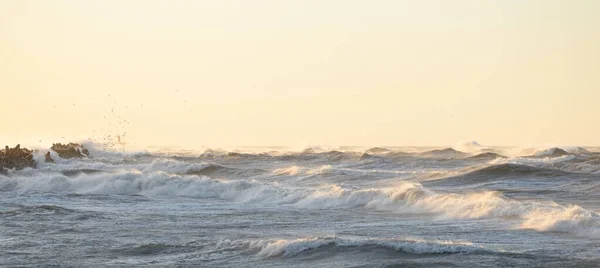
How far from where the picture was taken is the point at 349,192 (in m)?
29.7

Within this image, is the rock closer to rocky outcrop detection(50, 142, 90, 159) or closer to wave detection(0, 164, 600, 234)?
rocky outcrop detection(50, 142, 90, 159)

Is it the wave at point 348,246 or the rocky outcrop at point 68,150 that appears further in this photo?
the rocky outcrop at point 68,150

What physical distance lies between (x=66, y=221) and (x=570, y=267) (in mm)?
13165

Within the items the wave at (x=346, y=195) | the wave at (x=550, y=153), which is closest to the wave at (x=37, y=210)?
the wave at (x=346, y=195)

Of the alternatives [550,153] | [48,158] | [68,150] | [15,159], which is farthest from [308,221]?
[550,153]

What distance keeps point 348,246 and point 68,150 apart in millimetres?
49771

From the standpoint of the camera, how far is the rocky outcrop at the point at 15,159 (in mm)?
45634

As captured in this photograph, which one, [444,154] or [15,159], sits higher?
[444,154]

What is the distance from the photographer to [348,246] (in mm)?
16859

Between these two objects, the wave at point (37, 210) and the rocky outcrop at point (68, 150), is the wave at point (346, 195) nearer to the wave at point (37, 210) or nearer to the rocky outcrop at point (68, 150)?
the wave at point (37, 210)

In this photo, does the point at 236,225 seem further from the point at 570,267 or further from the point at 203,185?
the point at 203,185

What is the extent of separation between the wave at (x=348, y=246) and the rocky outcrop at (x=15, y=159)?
30738 mm

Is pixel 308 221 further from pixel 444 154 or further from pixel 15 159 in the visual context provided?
pixel 444 154

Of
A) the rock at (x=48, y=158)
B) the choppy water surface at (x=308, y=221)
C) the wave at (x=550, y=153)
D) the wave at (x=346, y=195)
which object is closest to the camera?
the choppy water surface at (x=308, y=221)
